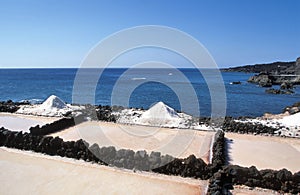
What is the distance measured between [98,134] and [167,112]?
214 inches

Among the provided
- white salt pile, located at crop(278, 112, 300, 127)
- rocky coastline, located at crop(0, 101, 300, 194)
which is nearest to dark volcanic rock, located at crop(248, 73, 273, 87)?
white salt pile, located at crop(278, 112, 300, 127)

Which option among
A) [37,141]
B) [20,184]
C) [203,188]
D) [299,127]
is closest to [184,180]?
[203,188]

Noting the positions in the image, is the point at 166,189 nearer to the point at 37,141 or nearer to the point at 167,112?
the point at 37,141

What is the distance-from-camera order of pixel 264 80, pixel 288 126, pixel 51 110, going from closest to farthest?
pixel 288 126 → pixel 51 110 → pixel 264 80

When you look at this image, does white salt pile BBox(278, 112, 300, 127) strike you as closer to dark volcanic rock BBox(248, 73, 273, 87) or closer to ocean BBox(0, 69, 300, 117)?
ocean BBox(0, 69, 300, 117)

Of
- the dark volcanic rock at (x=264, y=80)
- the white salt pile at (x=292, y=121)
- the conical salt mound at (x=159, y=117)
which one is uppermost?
the dark volcanic rock at (x=264, y=80)

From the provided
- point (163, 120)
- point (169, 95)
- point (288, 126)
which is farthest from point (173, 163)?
point (169, 95)

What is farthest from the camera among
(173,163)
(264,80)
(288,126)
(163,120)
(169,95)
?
(264,80)

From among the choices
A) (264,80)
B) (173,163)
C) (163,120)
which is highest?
(264,80)

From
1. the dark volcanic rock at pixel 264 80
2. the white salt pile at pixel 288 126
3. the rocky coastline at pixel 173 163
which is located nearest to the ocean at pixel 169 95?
the dark volcanic rock at pixel 264 80

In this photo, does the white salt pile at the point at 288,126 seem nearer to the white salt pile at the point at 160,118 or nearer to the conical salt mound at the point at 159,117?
the white salt pile at the point at 160,118

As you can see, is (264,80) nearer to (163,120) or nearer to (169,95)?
(169,95)

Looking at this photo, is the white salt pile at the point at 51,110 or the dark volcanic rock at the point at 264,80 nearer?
the white salt pile at the point at 51,110

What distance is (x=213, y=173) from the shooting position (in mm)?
10234
